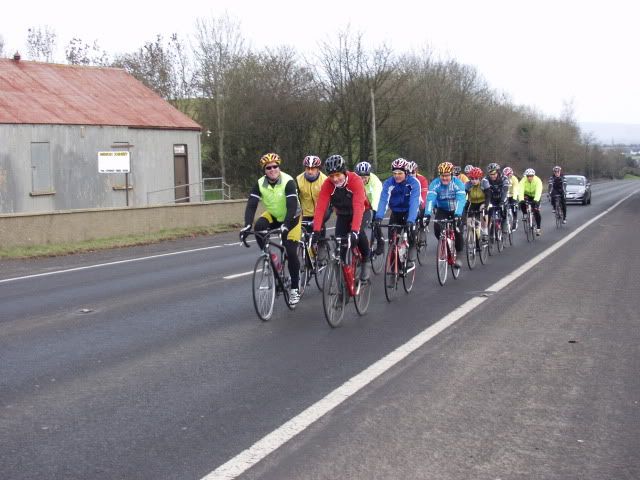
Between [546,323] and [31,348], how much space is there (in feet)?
16.5

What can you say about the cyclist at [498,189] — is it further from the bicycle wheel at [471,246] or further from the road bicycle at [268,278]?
the road bicycle at [268,278]


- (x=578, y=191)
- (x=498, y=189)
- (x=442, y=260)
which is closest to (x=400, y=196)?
(x=442, y=260)

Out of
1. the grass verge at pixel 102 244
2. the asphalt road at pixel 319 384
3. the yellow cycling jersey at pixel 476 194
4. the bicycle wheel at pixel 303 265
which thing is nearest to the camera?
the asphalt road at pixel 319 384

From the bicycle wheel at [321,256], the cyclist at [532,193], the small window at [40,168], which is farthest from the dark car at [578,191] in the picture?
the bicycle wheel at [321,256]

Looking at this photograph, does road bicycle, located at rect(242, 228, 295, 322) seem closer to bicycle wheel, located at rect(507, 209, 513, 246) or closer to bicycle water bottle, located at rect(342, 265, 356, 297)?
bicycle water bottle, located at rect(342, 265, 356, 297)

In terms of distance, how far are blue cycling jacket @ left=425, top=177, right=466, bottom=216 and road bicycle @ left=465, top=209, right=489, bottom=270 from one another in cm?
171

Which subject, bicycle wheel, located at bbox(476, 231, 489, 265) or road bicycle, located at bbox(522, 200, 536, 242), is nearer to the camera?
bicycle wheel, located at bbox(476, 231, 489, 265)

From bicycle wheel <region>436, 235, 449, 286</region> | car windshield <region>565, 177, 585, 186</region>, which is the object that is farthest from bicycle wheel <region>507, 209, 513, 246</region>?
car windshield <region>565, 177, 585, 186</region>

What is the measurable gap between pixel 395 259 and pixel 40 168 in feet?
76.2

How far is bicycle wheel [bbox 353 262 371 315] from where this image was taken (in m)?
9.93

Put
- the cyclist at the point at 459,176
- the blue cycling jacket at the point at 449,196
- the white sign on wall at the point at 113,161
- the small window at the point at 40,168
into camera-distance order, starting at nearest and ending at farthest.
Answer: the blue cycling jacket at the point at 449,196, the cyclist at the point at 459,176, the white sign on wall at the point at 113,161, the small window at the point at 40,168

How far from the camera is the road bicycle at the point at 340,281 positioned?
30.0ft

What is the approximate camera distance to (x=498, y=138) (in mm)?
72000

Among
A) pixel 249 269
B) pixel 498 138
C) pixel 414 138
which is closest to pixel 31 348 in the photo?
pixel 249 269
